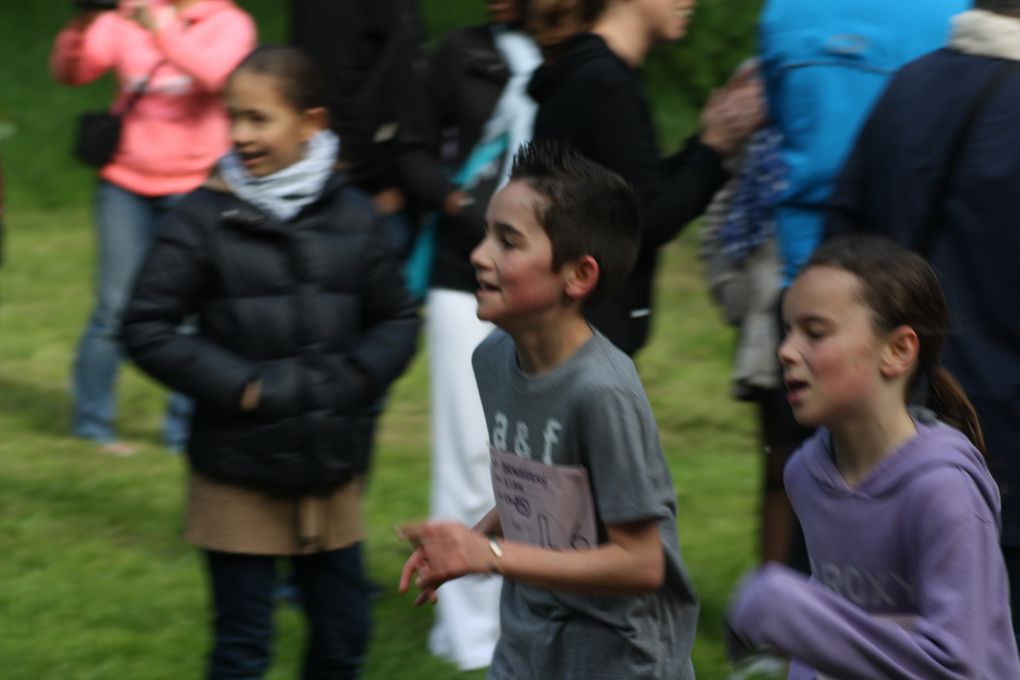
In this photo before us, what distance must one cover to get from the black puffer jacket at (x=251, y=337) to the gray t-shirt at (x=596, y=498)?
3.04ft

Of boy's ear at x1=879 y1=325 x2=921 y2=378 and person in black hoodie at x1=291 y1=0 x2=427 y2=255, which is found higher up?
boy's ear at x1=879 y1=325 x2=921 y2=378

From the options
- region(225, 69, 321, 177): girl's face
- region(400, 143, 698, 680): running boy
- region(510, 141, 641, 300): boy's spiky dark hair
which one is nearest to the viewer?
region(400, 143, 698, 680): running boy

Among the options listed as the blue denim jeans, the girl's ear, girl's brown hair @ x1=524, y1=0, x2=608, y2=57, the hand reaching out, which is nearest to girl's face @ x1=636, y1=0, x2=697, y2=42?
girl's brown hair @ x1=524, y1=0, x2=608, y2=57

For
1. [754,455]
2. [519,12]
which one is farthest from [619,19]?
[754,455]

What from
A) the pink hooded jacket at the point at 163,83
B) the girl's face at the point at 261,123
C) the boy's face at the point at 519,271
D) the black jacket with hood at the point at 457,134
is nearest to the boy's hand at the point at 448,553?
the boy's face at the point at 519,271

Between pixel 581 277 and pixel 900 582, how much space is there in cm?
79

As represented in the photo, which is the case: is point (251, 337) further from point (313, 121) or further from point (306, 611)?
point (306, 611)

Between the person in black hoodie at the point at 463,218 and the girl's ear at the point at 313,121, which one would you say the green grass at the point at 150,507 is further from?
the girl's ear at the point at 313,121

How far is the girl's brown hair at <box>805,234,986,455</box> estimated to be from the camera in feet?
8.55

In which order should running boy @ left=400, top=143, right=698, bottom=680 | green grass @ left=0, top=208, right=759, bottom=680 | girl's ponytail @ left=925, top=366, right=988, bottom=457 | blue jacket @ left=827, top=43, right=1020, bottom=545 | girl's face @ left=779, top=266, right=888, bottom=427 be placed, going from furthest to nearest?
green grass @ left=0, top=208, right=759, bottom=680 → blue jacket @ left=827, top=43, right=1020, bottom=545 → running boy @ left=400, top=143, right=698, bottom=680 → girl's ponytail @ left=925, top=366, right=988, bottom=457 → girl's face @ left=779, top=266, right=888, bottom=427

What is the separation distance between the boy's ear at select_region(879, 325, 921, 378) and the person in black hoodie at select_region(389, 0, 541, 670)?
89.4 inches

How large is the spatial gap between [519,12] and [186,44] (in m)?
1.99

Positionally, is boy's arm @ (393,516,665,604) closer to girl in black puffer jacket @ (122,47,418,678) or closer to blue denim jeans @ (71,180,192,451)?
girl in black puffer jacket @ (122,47,418,678)

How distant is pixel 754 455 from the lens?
781cm
